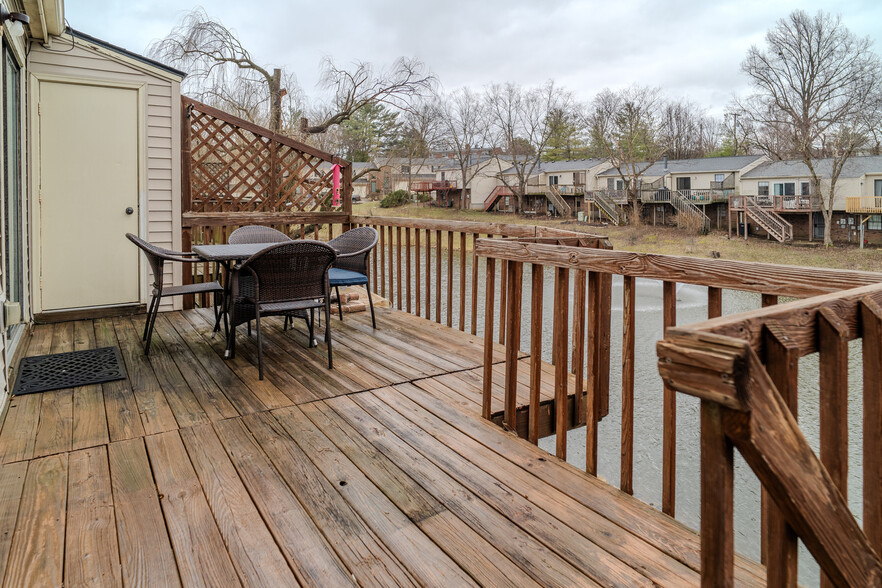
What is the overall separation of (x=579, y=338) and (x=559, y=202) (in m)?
21.7

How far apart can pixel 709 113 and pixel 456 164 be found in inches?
414

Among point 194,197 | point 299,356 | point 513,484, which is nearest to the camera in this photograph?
point 513,484

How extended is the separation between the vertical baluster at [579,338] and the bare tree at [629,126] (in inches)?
690

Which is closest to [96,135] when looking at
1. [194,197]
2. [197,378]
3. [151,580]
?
[194,197]

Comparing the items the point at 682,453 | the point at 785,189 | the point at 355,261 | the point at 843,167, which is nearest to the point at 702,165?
the point at 785,189

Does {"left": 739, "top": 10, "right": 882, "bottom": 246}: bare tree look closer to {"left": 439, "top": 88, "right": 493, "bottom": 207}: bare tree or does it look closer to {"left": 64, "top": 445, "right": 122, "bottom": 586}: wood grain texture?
{"left": 439, "top": 88, "right": 493, "bottom": 207}: bare tree

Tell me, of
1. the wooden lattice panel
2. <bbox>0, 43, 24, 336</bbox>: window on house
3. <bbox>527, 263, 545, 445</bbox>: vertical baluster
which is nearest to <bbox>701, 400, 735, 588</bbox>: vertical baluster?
<bbox>527, 263, 545, 445</bbox>: vertical baluster

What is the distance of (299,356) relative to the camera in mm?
3197

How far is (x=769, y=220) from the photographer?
15.4 meters

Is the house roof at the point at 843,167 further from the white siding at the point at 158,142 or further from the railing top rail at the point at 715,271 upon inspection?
the white siding at the point at 158,142

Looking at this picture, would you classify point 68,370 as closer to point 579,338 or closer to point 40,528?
point 40,528

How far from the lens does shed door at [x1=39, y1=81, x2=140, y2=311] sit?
13.0ft

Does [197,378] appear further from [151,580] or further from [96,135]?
[96,135]

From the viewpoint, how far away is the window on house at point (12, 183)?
300cm
